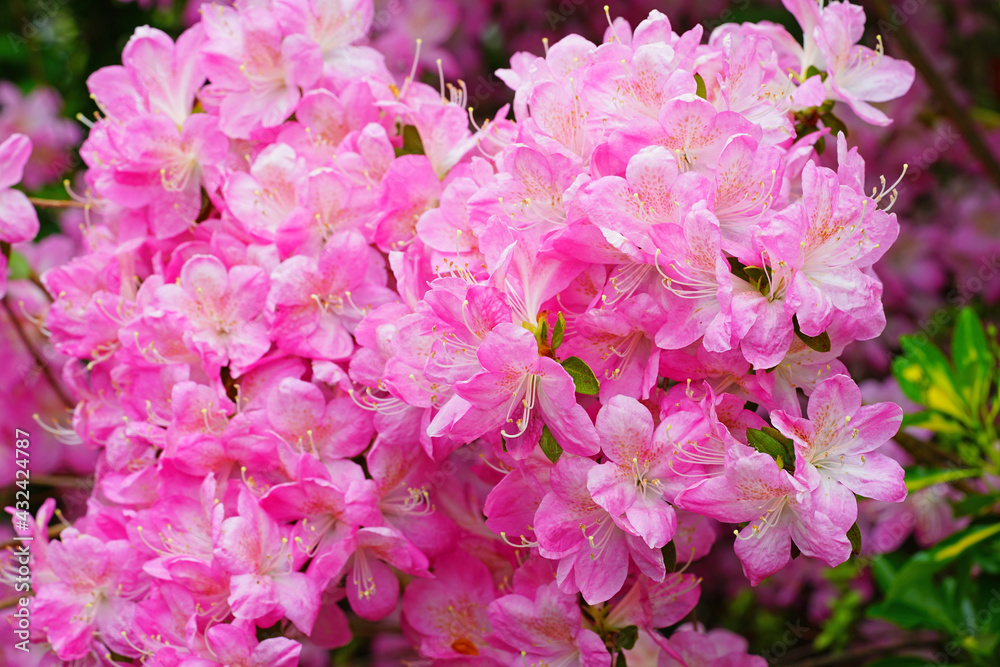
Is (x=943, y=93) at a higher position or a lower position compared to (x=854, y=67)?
lower

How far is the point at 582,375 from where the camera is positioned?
1039 mm

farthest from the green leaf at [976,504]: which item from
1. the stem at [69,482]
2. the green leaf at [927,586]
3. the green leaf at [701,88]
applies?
the stem at [69,482]

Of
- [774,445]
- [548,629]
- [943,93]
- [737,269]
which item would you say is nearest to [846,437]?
[774,445]

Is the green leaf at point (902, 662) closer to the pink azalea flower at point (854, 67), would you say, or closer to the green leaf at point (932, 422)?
the green leaf at point (932, 422)

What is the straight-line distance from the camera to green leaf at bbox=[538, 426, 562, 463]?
1.06 metres

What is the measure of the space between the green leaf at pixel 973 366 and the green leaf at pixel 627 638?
905mm

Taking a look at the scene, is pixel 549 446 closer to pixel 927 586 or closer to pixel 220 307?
pixel 220 307

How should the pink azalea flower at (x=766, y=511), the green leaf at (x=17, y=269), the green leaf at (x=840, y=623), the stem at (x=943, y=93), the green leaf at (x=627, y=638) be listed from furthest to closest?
the green leaf at (x=840, y=623) < the stem at (x=943, y=93) < the green leaf at (x=17, y=269) < the green leaf at (x=627, y=638) < the pink azalea flower at (x=766, y=511)

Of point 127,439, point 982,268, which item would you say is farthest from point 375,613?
point 982,268

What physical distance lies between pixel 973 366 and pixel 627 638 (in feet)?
3.11

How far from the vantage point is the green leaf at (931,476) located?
5.28 ft

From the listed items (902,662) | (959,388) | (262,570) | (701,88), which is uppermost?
(701,88)

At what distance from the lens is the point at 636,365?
1091 mm

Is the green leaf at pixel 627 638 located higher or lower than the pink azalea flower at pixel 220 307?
lower
